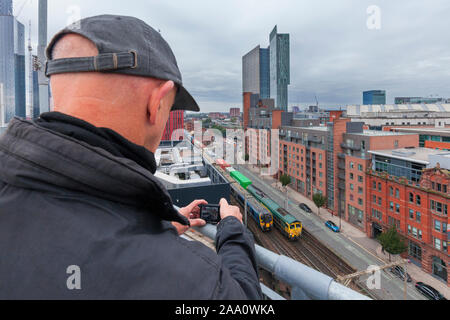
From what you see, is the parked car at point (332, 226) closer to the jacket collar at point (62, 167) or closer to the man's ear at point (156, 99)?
the man's ear at point (156, 99)

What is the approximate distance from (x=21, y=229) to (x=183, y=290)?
0.51 meters

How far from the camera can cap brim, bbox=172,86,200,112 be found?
1.40 m

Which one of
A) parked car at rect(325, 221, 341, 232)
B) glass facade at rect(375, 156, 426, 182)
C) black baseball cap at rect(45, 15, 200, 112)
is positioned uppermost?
black baseball cap at rect(45, 15, 200, 112)

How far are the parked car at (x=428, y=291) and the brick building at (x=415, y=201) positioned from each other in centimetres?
187

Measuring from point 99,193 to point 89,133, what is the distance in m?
0.24

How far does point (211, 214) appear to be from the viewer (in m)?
2.02

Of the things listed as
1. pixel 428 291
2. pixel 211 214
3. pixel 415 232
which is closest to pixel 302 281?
pixel 211 214

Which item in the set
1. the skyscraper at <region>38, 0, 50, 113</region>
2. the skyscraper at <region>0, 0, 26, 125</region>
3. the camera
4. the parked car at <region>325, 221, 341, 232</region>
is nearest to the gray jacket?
the camera

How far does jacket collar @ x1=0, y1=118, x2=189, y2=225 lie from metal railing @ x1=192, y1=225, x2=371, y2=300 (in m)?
1.06

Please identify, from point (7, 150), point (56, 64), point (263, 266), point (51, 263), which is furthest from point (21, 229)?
point (263, 266)

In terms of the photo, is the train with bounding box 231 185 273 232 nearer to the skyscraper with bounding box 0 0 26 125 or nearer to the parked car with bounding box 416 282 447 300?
the parked car with bounding box 416 282 447 300

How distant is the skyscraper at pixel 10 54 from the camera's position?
75.6ft

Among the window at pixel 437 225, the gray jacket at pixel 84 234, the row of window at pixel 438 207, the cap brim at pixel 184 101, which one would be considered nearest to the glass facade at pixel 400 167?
the row of window at pixel 438 207

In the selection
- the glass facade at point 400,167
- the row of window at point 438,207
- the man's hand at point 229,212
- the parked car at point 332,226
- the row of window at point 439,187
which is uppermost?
the man's hand at point 229,212
